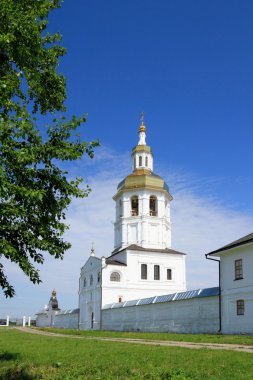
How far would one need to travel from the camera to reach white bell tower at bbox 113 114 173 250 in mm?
49562

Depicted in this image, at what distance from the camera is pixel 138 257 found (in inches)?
1917

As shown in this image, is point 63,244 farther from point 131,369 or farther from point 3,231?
point 131,369

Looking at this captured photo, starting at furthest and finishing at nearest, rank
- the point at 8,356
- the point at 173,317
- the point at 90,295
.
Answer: the point at 90,295, the point at 173,317, the point at 8,356

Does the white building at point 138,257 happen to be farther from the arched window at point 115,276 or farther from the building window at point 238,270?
the building window at point 238,270

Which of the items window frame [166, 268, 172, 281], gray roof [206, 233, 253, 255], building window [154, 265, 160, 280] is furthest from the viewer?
window frame [166, 268, 172, 281]

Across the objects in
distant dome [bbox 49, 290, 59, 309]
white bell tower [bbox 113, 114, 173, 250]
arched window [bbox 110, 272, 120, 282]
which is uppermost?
white bell tower [bbox 113, 114, 173, 250]

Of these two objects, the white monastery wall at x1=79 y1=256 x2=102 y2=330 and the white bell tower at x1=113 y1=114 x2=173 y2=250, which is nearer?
the white monastery wall at x1=79 y1=256 x2=102 y2=330

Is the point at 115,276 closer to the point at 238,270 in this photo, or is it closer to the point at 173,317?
the point at 173,317

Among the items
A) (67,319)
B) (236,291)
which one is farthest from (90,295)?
(236,291)

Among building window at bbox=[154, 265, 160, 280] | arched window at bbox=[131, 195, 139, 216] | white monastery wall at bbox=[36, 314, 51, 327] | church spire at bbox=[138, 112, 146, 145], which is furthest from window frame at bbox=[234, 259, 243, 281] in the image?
white monastery wall at bbox=[36, 314, 51, 327]

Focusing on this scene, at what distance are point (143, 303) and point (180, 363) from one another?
2575 cm

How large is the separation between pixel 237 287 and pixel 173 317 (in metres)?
7.15

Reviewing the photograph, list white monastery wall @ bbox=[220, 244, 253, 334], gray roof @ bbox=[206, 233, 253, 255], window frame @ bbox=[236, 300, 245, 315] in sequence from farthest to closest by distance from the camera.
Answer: window frame @ bbox=[236, 300, 245, 315]
white monastery wall @ bbox=[220, 244, 253, 334]
gray roof @ bbox=[206, 233, 253, 255]

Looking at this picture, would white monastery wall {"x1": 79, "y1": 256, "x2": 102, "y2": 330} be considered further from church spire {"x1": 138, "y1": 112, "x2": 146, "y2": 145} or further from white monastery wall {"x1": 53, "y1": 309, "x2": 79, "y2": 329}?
church spire {"x1": 138, "y1": 112, "x2": 146, "y2": 145}
